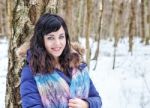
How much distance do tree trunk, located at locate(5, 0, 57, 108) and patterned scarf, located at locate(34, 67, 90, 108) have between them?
0.81 meters

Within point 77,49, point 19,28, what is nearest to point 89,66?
point 19,28

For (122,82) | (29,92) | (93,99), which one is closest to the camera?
(29,92)

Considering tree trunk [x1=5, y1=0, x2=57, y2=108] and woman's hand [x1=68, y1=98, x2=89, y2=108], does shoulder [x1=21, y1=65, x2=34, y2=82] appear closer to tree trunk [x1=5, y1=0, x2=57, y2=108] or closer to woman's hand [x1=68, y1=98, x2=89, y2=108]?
woman's hand [x1=68, y1=98, x2=89, y2=108]

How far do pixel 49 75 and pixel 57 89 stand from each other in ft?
0.38

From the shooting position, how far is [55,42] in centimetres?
289

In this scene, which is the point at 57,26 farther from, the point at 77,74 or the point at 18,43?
the point at 18,43

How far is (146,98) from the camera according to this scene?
779cm

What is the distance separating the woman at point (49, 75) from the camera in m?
2.86

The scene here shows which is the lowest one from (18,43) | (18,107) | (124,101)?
(124,101)

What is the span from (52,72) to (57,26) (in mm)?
337

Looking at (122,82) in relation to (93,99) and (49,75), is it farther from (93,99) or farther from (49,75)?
(49,75)

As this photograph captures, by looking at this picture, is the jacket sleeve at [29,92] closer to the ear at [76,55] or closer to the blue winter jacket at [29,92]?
the blue winter jacket at [29,92]

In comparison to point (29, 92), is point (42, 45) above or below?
above

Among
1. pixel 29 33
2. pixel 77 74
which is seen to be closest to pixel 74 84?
pixel 77 74
